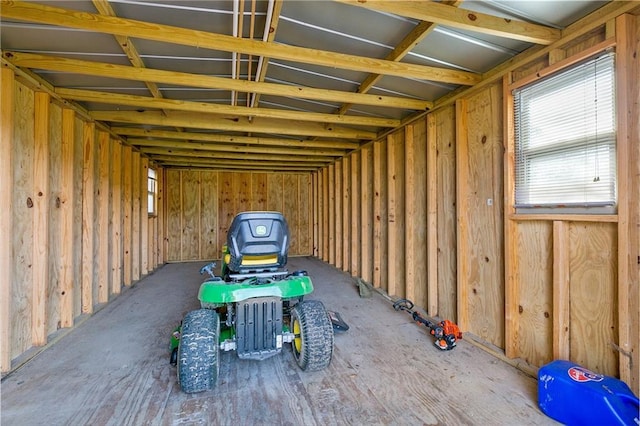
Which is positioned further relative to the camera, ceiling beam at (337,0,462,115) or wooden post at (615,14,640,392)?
ceiling beam at (337,0,462,115)

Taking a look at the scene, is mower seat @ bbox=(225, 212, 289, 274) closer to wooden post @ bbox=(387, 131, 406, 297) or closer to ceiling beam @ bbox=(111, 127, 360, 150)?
wooden post @ bbox=(387, 131, 406, 297)

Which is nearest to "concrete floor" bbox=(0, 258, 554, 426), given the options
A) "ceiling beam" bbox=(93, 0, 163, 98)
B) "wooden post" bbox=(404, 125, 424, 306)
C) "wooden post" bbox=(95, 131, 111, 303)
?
"wooden post" bbox=(404, 125, 424, 306)

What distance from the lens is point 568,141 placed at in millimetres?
1881

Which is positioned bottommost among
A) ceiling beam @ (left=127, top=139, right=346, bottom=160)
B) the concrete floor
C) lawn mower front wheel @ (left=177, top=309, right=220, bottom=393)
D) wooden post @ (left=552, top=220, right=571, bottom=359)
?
the concrete floor

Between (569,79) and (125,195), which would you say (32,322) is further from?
(569,79)

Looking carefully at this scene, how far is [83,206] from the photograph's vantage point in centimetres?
327

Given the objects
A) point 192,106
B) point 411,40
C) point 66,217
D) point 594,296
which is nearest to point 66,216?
point 66,217

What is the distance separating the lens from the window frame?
1.66 meters

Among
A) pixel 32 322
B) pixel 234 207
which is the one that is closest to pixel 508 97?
pixel 32 322

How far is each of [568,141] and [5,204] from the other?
3868 mm

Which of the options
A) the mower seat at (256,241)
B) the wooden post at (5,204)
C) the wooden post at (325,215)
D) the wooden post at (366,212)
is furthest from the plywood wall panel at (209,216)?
the mower seat at (256,241)

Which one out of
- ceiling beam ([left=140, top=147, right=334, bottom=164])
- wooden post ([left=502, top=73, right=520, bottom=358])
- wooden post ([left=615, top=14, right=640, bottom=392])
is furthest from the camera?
ceiling beam ([left=140, top=147, right=334, bottom=164])

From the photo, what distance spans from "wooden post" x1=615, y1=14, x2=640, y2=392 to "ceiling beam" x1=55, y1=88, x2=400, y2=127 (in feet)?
7.21

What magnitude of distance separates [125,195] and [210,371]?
3832mm
